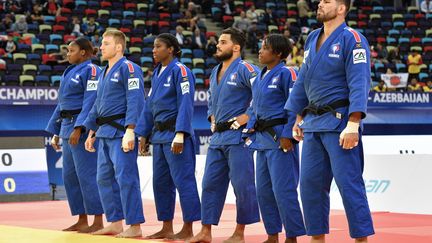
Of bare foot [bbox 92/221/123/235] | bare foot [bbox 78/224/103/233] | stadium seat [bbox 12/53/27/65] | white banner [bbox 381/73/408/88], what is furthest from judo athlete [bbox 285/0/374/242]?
white banner [bbox 381/73/408/88]

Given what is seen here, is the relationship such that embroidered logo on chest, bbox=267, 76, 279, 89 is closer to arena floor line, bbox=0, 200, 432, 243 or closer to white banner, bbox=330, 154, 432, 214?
arena floor line, bbox=0, 200, 432, 243

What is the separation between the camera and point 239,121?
28.3ft

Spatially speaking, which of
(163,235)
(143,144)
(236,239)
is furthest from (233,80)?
(163,235)

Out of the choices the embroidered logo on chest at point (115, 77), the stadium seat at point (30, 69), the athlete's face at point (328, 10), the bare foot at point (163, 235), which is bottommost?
the bare foot at point (163, 235)

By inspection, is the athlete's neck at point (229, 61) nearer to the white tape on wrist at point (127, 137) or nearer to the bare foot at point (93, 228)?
the white tape on wrist at point (127, 137)

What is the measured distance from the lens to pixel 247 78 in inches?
340

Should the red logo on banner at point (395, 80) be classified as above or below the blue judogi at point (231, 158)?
below

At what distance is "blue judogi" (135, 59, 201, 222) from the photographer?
8992 mm

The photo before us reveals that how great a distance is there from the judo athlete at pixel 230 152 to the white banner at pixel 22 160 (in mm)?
7896

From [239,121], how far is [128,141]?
121 centimetres

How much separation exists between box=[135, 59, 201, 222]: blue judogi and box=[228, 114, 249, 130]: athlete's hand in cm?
49

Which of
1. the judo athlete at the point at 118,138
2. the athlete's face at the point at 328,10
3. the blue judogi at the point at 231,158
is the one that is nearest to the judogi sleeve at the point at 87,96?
the judo athlete at the point at 118,138

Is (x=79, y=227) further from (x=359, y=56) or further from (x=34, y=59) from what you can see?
(x=34, y=59)

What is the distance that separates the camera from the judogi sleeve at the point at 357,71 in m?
6.70
